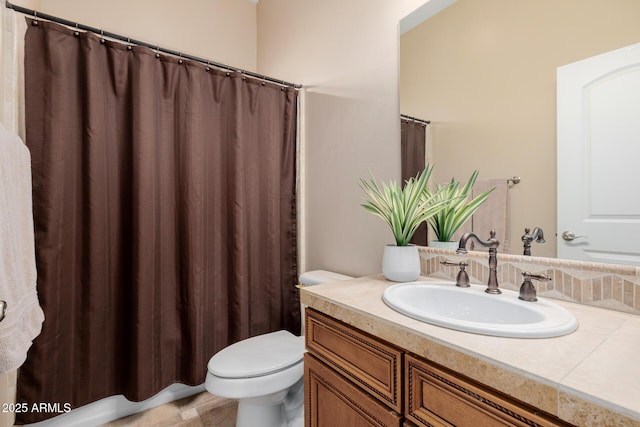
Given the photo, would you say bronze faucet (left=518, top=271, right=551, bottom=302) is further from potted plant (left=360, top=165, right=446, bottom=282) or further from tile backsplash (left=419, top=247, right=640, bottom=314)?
potted plant (left=360, top=165, right=446, bottom=282)

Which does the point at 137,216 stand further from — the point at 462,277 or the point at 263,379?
the point at 462,277

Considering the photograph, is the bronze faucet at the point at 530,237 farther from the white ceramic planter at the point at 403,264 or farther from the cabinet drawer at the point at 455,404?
the cabinet drawer at the point at 455,404

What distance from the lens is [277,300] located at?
1.91 meters

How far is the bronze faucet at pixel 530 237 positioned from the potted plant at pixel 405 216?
11.6 inches

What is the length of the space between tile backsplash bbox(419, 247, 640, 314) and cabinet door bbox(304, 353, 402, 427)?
60 cm

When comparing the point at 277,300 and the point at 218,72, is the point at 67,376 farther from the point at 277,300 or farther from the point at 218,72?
the point at 218,72

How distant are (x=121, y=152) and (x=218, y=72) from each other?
2.31ft

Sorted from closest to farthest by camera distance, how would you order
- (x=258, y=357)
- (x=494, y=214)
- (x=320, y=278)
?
(x=494, y=214)
(x=258, y=357)
(x=320, y=278)

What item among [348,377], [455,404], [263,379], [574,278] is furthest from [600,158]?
[263,379]

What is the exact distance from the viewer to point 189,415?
1578mm

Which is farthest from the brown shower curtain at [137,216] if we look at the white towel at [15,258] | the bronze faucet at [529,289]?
the bronze faucet at [529,289]

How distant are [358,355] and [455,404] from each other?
0.29m

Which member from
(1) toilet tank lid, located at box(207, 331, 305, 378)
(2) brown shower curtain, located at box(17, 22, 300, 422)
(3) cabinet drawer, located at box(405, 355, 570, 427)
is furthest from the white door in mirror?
(2) brown shower curtain, located at box(17, 22, 300, 422)

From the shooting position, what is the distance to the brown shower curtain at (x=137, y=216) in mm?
1330
